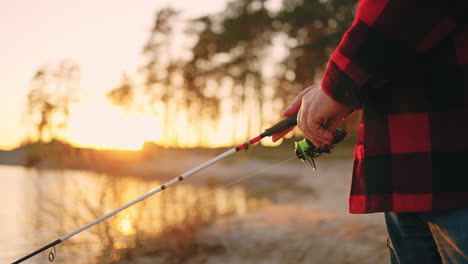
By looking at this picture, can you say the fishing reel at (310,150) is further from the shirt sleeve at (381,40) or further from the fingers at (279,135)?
the shirt sleeve at (381,40)

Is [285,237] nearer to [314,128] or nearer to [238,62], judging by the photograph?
[314,128]

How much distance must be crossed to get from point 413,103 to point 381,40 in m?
0.18

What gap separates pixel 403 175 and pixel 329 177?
1228 cm

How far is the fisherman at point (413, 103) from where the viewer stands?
2.99ft

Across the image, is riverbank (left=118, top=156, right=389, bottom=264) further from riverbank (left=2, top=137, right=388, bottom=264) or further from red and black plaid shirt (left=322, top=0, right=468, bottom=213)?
red and black plaid shirt (left=322, top=0, right=468, bottom=213)

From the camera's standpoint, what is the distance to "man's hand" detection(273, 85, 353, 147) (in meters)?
1.09

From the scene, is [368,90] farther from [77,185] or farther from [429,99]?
[77,185]

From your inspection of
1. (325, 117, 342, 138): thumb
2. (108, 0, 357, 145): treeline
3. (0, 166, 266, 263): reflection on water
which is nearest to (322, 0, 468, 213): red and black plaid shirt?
(325, 117, 342, 138): thumb

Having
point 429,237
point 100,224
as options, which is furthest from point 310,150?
point 100,224

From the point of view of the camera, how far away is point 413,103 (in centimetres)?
98

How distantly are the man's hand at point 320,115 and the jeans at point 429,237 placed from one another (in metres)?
0.32

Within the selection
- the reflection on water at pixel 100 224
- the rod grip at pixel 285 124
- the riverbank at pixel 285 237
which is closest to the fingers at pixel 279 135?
the rod grip at pixel 285 124

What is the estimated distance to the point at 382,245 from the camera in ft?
15.0

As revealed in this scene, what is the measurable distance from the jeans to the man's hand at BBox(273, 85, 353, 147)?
0.32 metres
